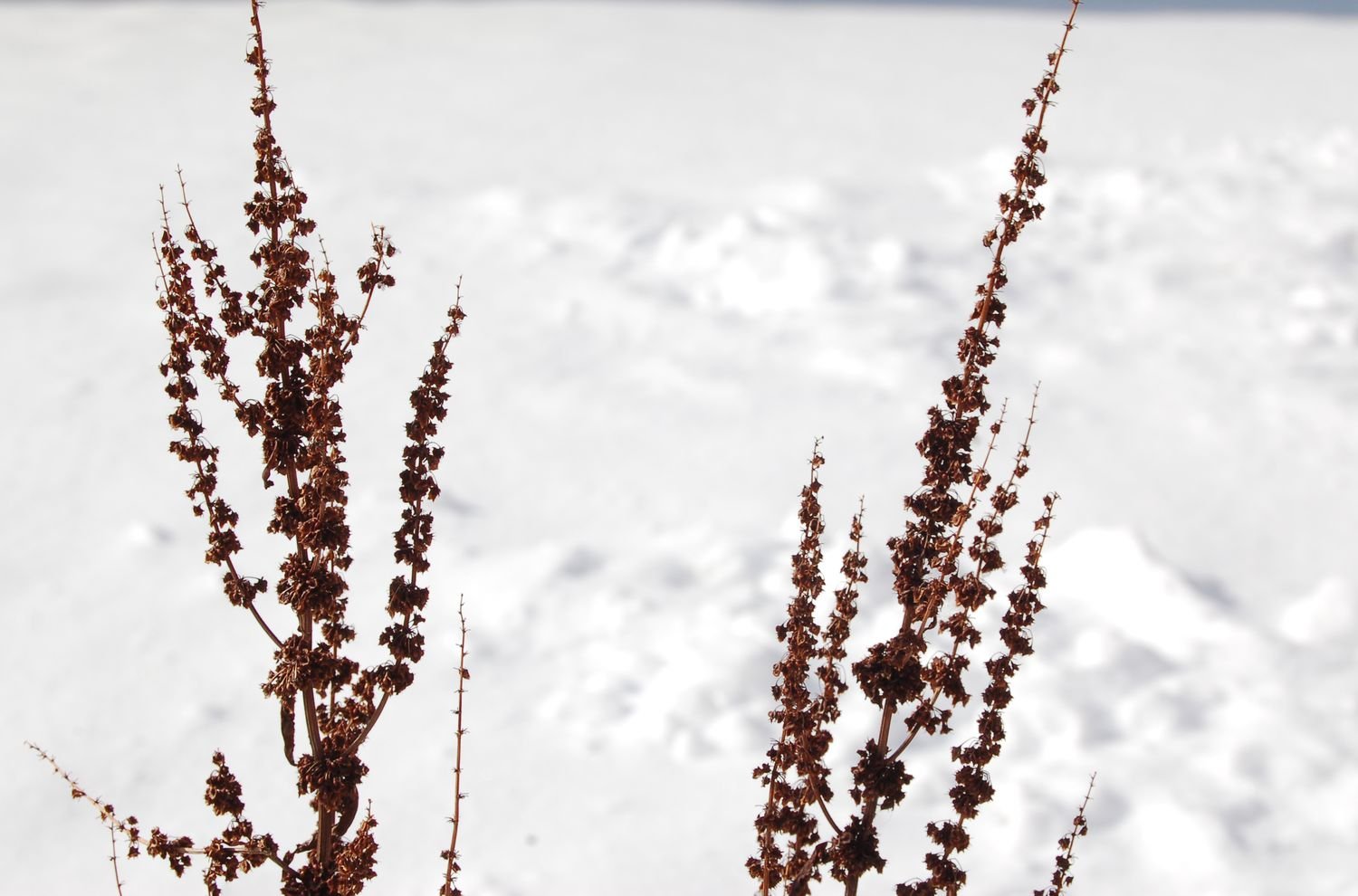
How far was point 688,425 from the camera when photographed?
4484 millimetres

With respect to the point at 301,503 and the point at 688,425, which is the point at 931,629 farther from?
the point at 688,425

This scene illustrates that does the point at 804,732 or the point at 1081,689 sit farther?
the point at 1081,689

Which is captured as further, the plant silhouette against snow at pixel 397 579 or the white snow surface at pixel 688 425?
the white snow surface at pixel 688 425

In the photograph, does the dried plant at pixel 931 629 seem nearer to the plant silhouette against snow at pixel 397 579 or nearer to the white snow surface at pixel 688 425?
the plant silhouette against snow at pixel 397 579

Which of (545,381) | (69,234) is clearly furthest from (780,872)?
(69,234)

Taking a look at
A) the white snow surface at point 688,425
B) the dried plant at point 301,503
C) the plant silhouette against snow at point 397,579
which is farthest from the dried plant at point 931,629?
the white snow surface at point 688,425

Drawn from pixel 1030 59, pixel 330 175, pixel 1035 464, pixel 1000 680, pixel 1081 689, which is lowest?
pixel 1000 680

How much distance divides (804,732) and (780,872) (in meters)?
0.18

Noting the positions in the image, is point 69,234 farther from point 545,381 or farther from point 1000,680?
point 1000,680

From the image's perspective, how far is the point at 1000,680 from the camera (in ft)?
4.81

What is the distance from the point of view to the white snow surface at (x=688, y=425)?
9.94ft

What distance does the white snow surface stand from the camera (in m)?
3.03

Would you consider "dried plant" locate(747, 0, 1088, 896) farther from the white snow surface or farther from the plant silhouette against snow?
the white snow surface

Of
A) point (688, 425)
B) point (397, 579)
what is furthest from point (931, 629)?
point (688, 425)
